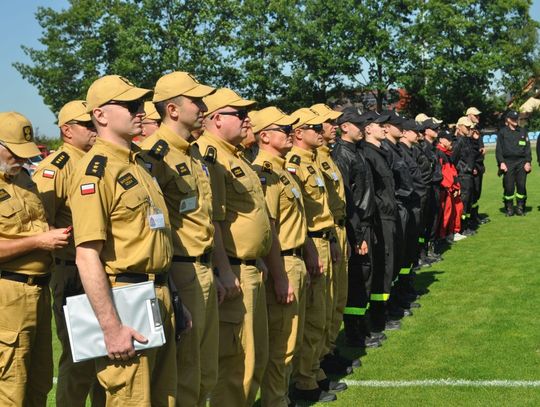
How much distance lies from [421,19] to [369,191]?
49.9m

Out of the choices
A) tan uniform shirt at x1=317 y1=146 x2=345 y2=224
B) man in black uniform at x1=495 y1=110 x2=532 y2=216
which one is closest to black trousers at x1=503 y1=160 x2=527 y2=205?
man in black uniform at x1=495 y1=110 x2=532 y2=216

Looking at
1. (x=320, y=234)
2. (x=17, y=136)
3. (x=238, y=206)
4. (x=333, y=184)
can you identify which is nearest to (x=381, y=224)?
(x=333, y=184)

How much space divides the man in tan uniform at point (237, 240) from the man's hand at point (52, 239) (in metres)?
0.97

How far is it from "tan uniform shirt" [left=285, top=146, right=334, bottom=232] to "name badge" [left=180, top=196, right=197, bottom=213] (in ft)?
6.26

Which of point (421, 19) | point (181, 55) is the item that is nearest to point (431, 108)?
point (421, 19)

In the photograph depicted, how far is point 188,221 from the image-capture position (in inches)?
163

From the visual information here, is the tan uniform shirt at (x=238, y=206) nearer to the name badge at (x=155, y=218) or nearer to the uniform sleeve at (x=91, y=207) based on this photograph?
the name badge at (x=155, y=218)

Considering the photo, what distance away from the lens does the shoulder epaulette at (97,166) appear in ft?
11.7

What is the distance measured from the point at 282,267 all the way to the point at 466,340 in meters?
2.99

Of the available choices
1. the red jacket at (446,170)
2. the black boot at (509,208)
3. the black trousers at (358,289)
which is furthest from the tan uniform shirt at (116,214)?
the black boot at (509,208)

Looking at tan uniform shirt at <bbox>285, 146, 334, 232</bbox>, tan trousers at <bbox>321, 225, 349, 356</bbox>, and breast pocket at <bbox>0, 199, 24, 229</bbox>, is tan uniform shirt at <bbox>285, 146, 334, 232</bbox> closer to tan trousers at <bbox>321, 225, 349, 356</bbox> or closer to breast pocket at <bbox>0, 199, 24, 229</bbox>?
tan trousers at <bbox>321, 225, 349, 356</bbox>

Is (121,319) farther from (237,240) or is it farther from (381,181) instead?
(381,181)

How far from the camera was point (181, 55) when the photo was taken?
175 feet

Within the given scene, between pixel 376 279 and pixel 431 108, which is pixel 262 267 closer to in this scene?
pixel 376 279
